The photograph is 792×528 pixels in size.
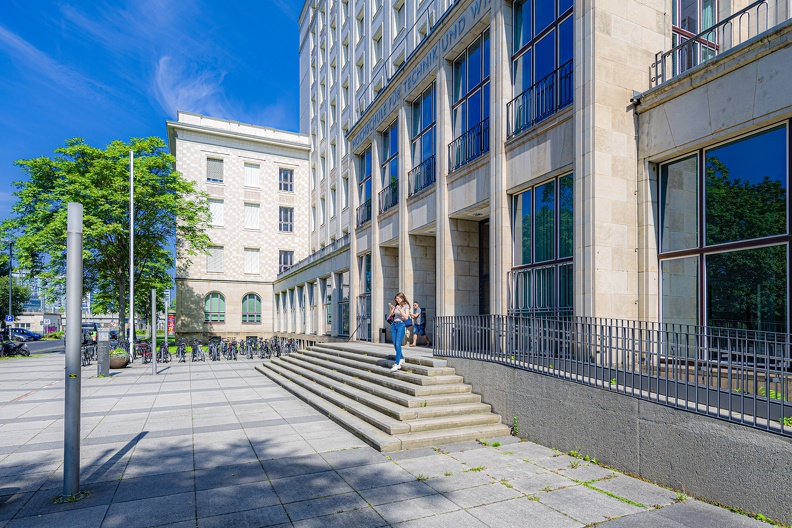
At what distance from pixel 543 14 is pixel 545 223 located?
519cm

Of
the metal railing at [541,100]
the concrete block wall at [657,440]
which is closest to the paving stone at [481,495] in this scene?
the concrete block wall at [657,440]

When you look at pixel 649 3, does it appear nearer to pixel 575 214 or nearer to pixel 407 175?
pixel 575 214

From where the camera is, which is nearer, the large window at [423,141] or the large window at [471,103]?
the large window at [471,103]

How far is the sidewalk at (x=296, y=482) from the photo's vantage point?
5.01 m

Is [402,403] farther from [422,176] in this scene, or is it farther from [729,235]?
[422,176]

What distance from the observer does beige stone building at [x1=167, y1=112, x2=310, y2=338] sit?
42.2 meters

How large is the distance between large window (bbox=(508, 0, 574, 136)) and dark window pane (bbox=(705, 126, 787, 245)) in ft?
11.7

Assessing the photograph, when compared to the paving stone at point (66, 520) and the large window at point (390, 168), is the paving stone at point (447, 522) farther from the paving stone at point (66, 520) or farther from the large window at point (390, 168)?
the large window at point (390, 168)

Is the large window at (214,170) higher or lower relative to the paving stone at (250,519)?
higher

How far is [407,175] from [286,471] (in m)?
13.5

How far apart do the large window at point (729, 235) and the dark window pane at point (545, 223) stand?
2.29 metres

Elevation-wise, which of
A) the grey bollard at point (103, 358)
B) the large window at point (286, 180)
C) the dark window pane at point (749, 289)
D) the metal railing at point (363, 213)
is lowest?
the grey bollard at point (103, 358)

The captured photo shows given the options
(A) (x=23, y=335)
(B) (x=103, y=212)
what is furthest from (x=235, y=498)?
(A) (x=23, y=335)

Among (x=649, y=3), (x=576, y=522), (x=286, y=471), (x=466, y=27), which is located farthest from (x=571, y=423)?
(x=466, y=27)
